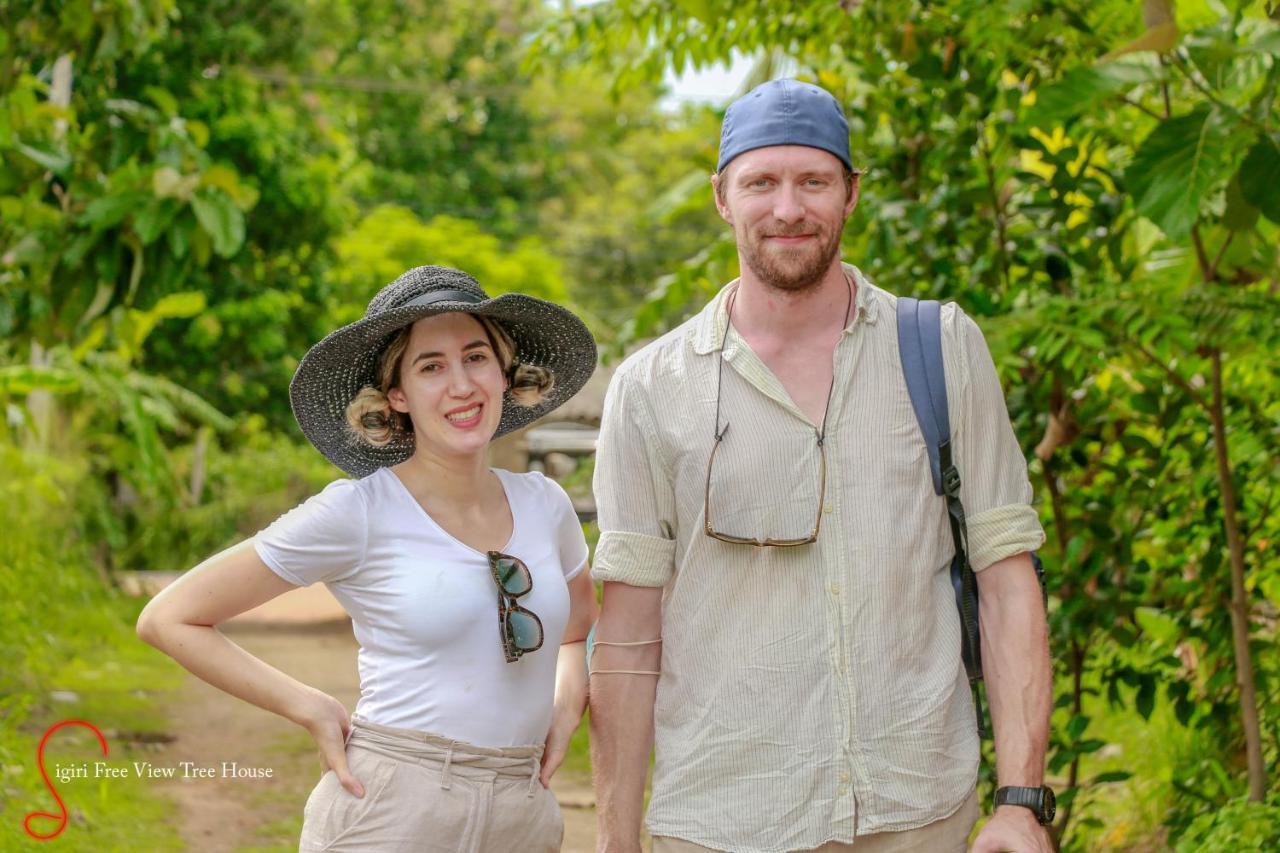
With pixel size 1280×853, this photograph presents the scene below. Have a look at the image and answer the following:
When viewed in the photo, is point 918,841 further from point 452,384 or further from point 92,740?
point 92,740

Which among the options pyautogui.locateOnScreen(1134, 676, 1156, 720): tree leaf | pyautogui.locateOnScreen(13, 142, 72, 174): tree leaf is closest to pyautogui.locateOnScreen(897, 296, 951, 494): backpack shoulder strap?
pyautogui.locateOnScreen(1134, 676, 1156, 720): tree leaf

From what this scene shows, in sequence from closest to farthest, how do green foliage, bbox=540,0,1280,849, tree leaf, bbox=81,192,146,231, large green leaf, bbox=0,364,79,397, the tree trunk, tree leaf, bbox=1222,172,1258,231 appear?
tree leaf, bbox=1222,172,1258,231, green foliage, bbox=540,0,1280,849, the tree trunk, tree leaf, bbox=81,192,146,231, large green leaf, bbox=0,364,79,397

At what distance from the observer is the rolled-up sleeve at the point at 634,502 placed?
9.95 ft

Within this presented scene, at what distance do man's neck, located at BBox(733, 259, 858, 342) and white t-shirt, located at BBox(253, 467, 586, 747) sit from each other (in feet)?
2.06

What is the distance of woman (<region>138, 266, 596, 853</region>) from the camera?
2.85 m

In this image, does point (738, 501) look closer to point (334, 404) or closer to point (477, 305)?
point (477, 305)

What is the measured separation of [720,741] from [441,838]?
0.51 m

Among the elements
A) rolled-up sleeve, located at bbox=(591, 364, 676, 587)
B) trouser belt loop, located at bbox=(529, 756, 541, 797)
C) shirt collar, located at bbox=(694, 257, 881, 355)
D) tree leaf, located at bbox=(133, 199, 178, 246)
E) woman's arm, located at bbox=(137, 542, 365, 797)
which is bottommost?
trouser belt loop, located at bbox=(529, 756, 541, 797)

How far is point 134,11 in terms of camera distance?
618cm

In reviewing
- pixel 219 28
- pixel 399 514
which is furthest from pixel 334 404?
pixel 219 28

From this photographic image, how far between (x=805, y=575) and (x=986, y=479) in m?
0.37

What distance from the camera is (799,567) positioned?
2.92m

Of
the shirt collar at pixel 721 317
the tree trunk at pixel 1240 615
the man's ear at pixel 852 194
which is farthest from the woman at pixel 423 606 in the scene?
the tree trunk at pixel 1240 615

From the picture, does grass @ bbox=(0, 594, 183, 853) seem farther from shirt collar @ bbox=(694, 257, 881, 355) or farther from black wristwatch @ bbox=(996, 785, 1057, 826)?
black wristwatch @ bbox=(996, 785, 1057, 826)
